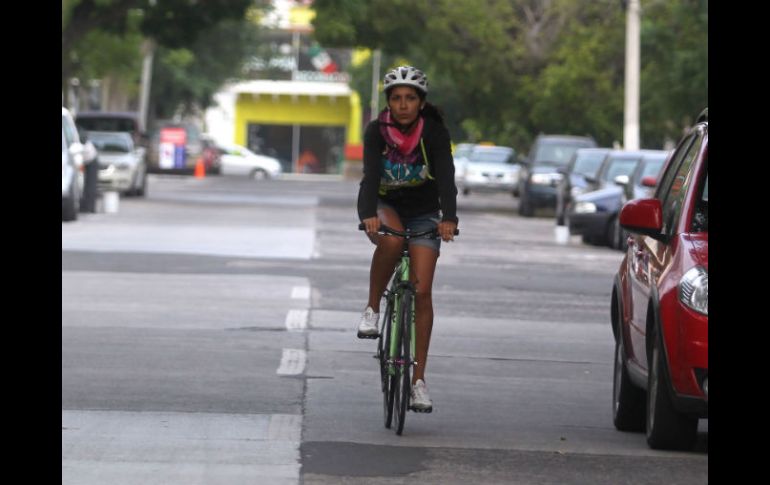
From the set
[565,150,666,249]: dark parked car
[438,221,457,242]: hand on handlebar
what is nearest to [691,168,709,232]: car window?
[438,221,457,242]: hand on handlebar

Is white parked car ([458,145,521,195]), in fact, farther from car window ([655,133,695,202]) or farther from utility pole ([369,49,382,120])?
car window ([655,133,695,202])

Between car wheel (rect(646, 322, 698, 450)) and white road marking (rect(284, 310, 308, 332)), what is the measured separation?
5.52 m

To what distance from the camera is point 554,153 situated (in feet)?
129

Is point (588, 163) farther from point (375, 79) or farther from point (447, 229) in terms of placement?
point (375, 79)

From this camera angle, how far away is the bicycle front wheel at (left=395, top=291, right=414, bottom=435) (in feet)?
29.8

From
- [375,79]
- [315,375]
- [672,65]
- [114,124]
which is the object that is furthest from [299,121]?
[315,375]

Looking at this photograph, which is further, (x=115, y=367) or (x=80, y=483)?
(x=115, y=367)

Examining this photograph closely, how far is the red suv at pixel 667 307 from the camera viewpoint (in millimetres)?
8125
